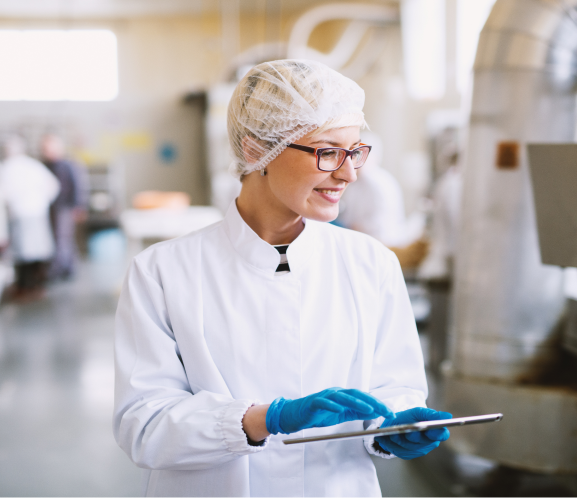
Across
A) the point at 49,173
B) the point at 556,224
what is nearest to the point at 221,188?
the point at 49,173

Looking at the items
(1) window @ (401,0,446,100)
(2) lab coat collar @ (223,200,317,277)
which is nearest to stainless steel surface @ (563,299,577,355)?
(2) lab coat collar @ (223,200,317,277)

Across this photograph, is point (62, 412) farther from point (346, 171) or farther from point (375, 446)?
point (346, 171)

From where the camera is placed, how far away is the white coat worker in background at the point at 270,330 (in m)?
1.00

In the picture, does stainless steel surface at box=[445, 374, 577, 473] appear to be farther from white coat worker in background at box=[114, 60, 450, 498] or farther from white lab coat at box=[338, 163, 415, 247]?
white lab coat at box=[338, 163, 415, 247]

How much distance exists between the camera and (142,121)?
905 cm

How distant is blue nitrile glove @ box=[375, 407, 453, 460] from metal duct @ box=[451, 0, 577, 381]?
1.43 m

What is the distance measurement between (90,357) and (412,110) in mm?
5292

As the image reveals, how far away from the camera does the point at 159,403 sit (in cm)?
101

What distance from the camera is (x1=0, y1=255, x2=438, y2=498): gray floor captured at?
242cm

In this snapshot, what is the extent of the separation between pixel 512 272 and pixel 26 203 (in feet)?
17.4

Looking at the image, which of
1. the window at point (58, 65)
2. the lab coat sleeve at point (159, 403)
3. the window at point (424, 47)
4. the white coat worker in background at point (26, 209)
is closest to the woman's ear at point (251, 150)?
the lab coat sleeve at point (159, 403)

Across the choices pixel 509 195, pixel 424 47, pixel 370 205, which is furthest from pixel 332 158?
pixel 424 47

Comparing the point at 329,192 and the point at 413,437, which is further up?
the point at 329,192

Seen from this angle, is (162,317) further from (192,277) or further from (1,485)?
(1,485)
